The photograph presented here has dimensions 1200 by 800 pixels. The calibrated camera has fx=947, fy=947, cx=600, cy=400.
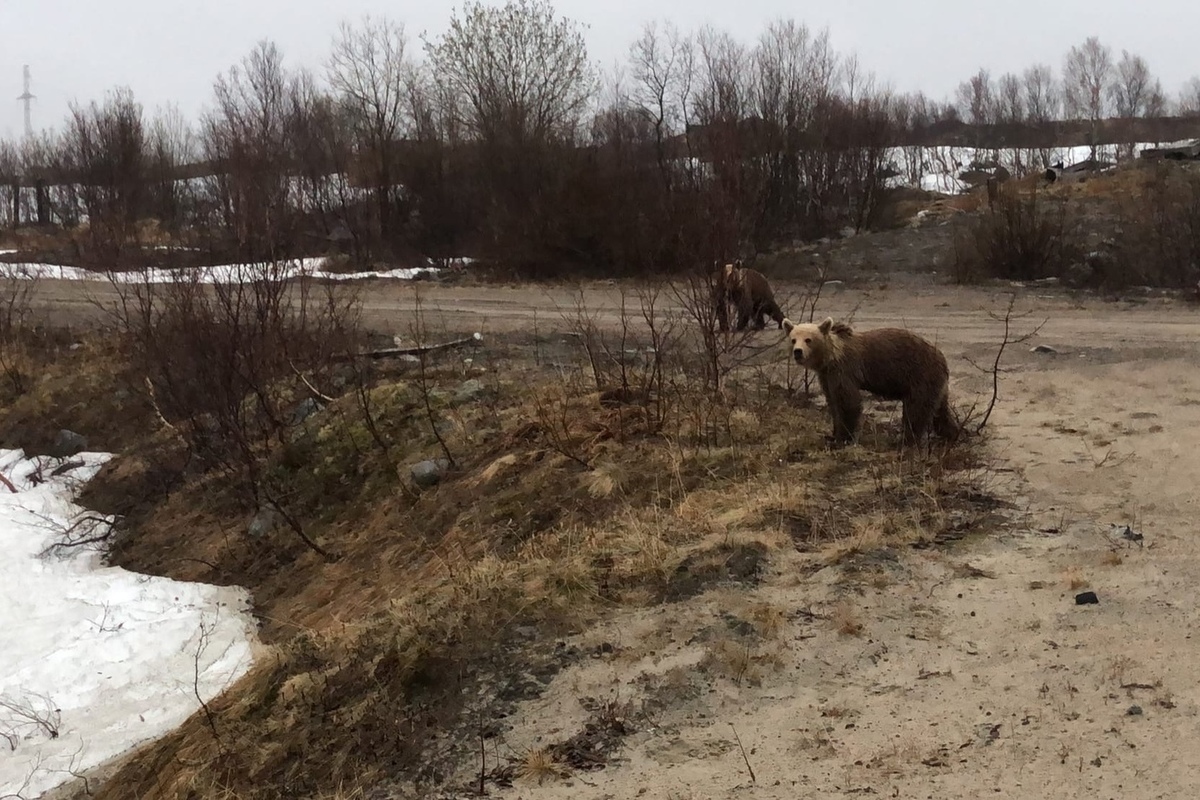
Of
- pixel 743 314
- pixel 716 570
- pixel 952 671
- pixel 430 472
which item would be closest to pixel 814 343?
pixel 716 570

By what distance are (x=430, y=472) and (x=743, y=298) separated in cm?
420

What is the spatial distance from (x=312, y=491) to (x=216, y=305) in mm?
3002

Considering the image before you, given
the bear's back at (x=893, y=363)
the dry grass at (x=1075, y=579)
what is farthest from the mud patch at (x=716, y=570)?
the bear's back at (x=893, y=363)

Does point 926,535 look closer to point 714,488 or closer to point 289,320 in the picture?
point 714,488

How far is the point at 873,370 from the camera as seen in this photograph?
7648mm

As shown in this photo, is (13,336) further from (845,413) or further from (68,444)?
(845,413)

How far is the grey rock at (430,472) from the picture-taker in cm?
957

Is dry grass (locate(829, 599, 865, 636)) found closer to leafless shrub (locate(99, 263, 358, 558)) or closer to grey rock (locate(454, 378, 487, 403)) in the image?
grey rock (locate(454, 378, 487, 403))

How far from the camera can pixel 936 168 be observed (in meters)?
48.4

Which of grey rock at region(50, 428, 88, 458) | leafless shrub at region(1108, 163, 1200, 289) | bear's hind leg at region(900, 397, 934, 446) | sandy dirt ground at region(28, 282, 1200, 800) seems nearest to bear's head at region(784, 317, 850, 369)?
bear's hind leg at region(900, 397, 934, 446)

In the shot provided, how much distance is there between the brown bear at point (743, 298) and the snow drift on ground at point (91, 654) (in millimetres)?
5290

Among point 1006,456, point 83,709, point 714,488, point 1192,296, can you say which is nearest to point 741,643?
point 714,488

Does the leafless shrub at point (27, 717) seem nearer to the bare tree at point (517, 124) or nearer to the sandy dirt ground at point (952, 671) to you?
Result: the sandy dirt ground at point (952, 671)

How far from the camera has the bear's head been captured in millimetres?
7473
